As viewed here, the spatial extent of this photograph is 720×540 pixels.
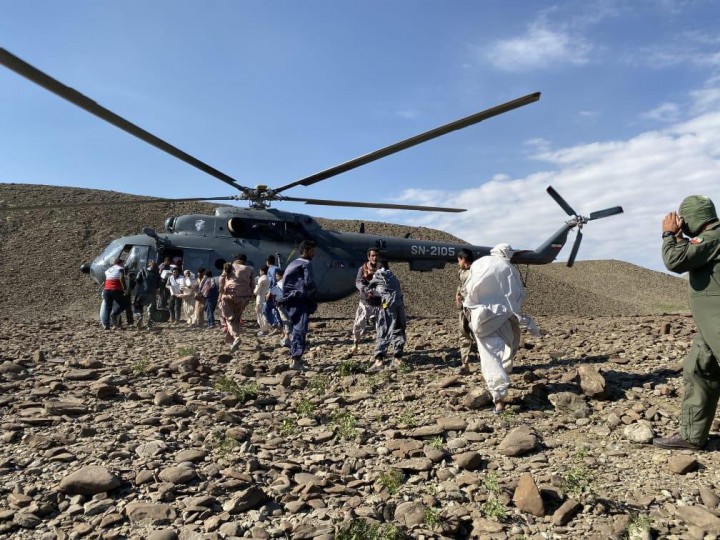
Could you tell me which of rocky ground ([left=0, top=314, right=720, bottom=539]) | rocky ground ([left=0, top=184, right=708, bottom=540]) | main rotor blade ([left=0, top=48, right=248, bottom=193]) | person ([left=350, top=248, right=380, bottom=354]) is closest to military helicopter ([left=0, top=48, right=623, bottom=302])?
main rotor blade ([left=0, top=48, right=248, bottom=193])

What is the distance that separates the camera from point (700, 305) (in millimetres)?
4234

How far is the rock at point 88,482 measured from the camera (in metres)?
3.85

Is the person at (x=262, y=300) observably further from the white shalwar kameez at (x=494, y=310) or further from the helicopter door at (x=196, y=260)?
the white shalwar kameez at (x=494, y=310)

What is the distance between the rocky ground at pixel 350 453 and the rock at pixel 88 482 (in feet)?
0.04

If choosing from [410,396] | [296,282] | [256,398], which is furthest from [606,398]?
[296,282]

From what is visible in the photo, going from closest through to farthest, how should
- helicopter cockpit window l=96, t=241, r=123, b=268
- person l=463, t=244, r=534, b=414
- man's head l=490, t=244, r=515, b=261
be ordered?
person l=463, t=244, r=534, b=414 < man's head l=490, t=244, r=515, b=261 < helicopter cockpit window l=96, t=241, r=123, b=268

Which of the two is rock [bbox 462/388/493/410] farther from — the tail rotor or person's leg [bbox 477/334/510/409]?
the tail rotor

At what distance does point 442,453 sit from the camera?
14.7ft

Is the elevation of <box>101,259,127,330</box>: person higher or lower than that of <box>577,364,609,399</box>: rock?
higher


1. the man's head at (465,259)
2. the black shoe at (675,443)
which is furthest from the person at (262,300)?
the black shoe at (675,443)

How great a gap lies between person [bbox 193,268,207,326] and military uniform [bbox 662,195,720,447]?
38.2 feet

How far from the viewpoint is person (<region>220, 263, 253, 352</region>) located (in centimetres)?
971

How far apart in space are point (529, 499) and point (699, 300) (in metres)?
2.22

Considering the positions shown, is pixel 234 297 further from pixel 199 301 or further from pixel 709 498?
pixel 709 498
